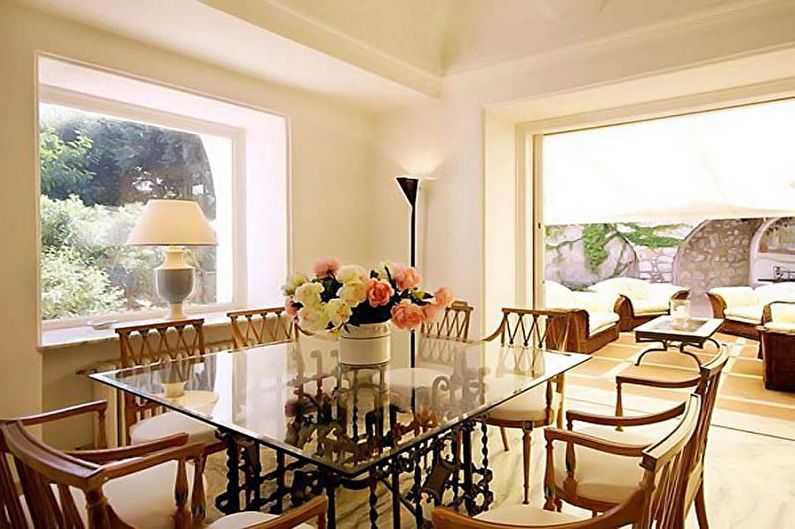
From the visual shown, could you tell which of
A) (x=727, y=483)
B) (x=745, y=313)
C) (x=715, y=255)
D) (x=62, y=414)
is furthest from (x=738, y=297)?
(x=62, y=414)

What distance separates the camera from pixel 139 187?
3709 millimetres

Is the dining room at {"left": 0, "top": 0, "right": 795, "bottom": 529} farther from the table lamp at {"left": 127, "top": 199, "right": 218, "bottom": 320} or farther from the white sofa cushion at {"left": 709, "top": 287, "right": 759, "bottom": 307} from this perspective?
the white sofa cushion at {"left": 709, "top": 287, "right": 759, "bottom": 307}

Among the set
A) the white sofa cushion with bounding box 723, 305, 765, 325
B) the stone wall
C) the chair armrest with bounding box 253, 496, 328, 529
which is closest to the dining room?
the chair armrest with bounding box 253, 496, 328, 529

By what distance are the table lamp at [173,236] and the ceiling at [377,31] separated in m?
0.93

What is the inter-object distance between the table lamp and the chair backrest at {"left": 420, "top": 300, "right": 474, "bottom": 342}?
1445 mm

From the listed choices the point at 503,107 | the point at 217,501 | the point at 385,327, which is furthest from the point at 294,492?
the point at 503,107

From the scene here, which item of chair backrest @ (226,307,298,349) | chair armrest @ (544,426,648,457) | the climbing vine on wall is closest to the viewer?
chair armrest @ (544,426,648,457)

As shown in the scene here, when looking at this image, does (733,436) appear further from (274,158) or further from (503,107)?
(274,158)

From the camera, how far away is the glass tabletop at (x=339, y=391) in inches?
65.2

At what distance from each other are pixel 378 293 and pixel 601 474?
41.0 inches

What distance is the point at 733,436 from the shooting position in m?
3.56

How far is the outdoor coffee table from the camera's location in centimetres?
537

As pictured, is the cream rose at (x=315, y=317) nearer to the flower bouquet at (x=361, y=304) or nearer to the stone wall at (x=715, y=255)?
the flower bouquet at (x=361, y=304)

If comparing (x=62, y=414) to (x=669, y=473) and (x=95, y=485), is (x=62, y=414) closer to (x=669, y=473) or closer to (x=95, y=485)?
(x=95, y=485)
